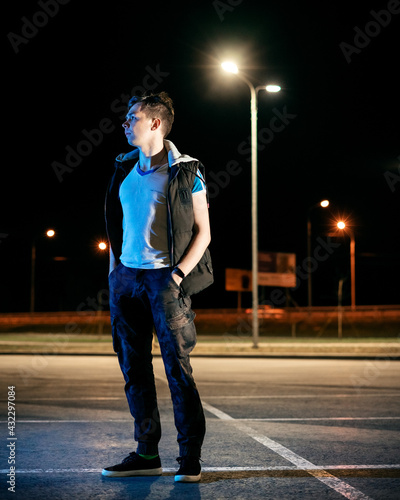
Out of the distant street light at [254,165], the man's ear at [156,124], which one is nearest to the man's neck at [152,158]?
the man's ear at [156,124]

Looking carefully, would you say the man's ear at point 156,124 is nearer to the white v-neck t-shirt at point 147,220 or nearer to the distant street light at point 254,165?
the white v-neck t-shirt at point 147,220

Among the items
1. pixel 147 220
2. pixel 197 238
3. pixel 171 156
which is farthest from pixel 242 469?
pixel 171 156

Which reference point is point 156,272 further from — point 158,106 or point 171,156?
point 158,106

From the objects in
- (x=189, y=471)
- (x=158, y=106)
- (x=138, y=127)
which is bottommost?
(x=189, y=471)

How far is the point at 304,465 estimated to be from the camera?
17.2ft

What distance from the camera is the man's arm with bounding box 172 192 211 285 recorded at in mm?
4605

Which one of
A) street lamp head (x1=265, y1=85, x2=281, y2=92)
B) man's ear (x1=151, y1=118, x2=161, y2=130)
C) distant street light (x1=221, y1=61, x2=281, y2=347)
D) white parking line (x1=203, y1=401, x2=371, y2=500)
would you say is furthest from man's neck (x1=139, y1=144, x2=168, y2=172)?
street lamp head (x1=265, y1=85, x2=281, y2=92)

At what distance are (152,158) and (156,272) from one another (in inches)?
29.4

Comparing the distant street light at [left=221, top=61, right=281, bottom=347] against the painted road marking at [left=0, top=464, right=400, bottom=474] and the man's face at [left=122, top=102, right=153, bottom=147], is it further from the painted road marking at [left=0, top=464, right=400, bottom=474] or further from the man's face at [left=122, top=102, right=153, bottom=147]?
the man's face at [left=122, top=102, right=153, bottom=147]

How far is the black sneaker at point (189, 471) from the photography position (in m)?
4.61

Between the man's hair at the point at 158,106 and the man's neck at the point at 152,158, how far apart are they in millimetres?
142

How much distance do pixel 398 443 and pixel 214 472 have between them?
196cm

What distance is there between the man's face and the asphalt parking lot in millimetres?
2058

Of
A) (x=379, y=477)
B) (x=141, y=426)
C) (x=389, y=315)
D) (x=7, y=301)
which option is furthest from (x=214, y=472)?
(x=7, y=301)
